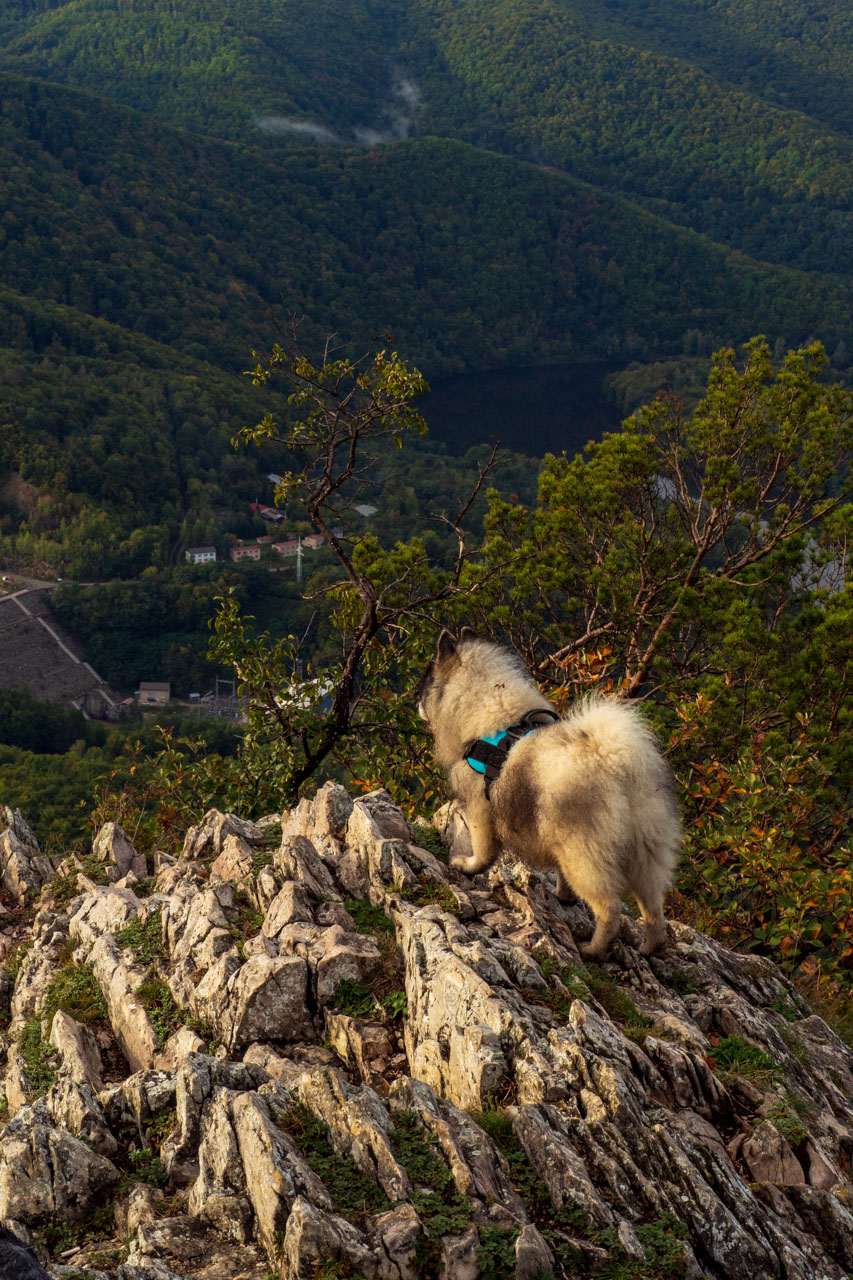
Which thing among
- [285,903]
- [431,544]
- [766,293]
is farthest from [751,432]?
[766,293]

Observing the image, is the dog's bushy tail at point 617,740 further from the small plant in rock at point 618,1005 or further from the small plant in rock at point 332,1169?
the small plant in rock at point 332,1169

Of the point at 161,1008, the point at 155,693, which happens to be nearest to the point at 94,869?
the point at 161,1008

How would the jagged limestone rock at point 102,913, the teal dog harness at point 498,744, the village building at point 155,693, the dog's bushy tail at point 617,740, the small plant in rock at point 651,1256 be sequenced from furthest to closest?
the village building at point 155,693 < the jagged limestone rock at point 102,913 < the teal dog harness at point 498,744 < the dog's bushy tail at point 617,740 < the small plant in rock at point 651,1256

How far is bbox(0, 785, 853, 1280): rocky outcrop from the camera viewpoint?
399cm

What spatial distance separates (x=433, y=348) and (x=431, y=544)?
12775 centimetres

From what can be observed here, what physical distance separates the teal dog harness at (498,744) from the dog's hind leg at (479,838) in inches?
5.6

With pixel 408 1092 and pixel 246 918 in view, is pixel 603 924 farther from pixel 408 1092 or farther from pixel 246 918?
pixel 246 918

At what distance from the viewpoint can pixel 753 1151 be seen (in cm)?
486

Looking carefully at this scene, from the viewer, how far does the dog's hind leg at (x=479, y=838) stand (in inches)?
269

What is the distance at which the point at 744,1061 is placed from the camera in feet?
18.1

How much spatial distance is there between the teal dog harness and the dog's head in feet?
2.15

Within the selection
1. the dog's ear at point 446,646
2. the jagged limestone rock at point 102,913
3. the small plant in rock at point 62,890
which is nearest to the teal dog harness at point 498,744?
the dog's ear at point 446,646

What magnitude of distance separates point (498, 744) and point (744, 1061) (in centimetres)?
250

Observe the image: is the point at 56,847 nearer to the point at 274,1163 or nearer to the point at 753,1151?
the point at 274,1163
